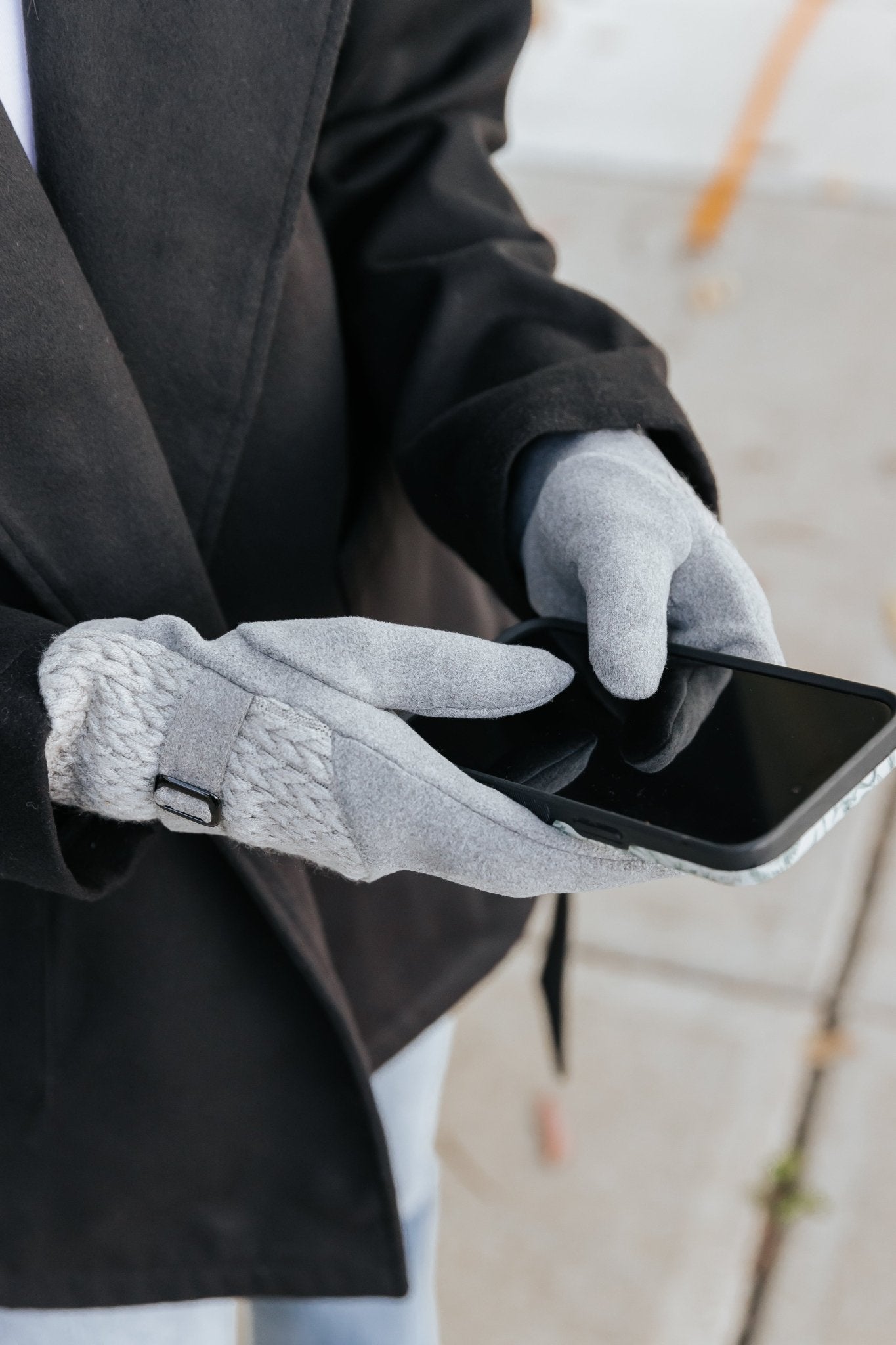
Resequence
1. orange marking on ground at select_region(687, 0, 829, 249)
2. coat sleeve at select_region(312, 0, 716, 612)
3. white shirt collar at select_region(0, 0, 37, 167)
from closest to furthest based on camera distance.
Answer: white shirt collar at select_region(0, 0, 37, 167)
coat sleeve at select_region(312, 0, 716, 612)
orange marking on ground at select_region(687, 0, 829, 249)

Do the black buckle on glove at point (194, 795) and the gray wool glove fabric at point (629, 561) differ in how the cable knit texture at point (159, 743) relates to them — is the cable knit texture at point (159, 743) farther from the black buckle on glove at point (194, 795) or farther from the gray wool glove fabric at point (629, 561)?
the gray wool glove fabric at point (629, 561)

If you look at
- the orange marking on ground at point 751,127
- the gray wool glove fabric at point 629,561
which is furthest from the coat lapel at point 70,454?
the orange marking on ground at point 751,127

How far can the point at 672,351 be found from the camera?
3.26 meters

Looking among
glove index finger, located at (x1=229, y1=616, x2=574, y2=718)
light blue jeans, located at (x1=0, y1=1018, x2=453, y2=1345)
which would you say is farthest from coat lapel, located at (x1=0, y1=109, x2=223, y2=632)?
light blue jeans, located at (x1=0, y1=1018, x2=453, y2=1345)

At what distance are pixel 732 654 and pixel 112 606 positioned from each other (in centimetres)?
47

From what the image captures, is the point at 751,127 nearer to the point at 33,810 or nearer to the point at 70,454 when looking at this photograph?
the point at 70,454

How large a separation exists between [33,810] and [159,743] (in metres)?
0.09

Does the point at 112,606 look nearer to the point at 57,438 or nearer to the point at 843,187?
the point at 57,438

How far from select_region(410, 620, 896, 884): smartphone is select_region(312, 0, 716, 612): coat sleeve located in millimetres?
168

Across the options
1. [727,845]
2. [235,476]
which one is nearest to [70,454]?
[235,476]

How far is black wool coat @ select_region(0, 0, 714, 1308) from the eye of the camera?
0.89 m

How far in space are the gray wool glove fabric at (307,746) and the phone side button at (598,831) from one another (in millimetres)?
14

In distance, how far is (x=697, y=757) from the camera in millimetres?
886

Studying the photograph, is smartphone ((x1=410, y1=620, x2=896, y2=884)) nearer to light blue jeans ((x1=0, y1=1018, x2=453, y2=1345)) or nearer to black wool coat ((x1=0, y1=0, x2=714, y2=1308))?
black wool coat ((x1=0, y1=0, x2=714, y2=1308))
